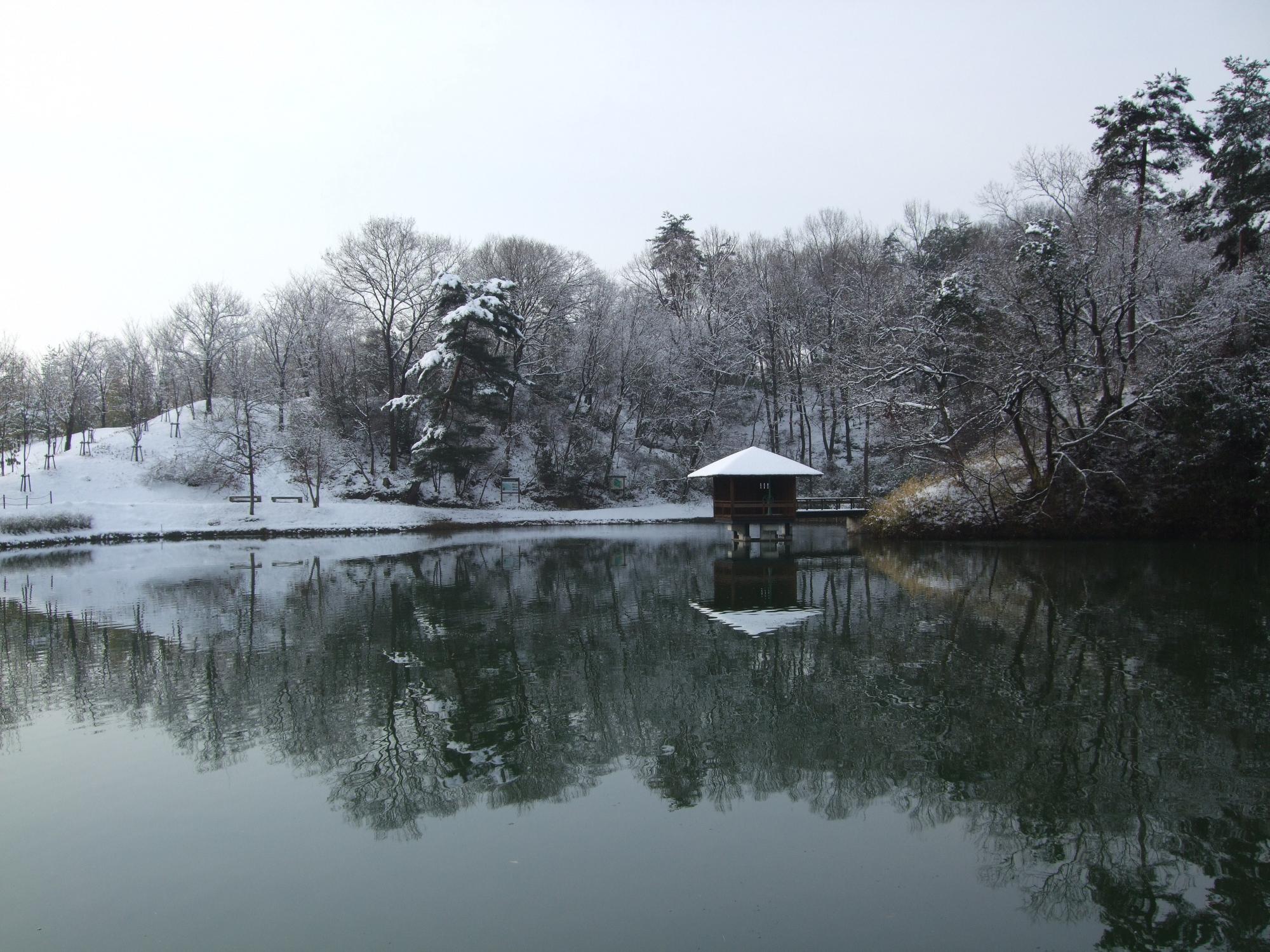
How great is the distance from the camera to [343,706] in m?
9.30

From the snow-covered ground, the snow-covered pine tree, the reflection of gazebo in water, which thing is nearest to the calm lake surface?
the reflection of gazebo in water

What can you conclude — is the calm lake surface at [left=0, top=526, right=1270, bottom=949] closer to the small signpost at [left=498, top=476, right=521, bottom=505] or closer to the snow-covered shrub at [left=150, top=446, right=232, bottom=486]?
the small signpost at [left=498, top=476, right=521, bottom=505]

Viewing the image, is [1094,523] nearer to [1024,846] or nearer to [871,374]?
[871,374]

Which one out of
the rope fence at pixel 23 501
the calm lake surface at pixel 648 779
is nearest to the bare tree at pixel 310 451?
the rope fence at pixel 23 501

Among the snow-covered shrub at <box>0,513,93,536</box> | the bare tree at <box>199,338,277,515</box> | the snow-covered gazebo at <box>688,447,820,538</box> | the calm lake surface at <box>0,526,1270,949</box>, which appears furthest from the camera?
the bare tree at <box>199,338,277,515</box>

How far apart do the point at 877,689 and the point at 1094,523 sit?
20587mm

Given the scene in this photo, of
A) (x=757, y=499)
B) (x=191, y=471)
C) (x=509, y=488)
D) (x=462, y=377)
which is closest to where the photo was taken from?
(x=757, y=499)

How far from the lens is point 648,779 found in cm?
723

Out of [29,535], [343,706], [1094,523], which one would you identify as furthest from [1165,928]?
[29,535]

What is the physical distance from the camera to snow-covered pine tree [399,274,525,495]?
37719 millimetres

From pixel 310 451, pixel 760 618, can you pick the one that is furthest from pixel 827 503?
pixel 310 451

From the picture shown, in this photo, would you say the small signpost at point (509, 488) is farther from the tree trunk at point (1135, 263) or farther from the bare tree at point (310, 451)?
the tree trunk at point (1135, 263)

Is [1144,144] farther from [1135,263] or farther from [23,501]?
[23,501]

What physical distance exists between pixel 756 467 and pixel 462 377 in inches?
695
